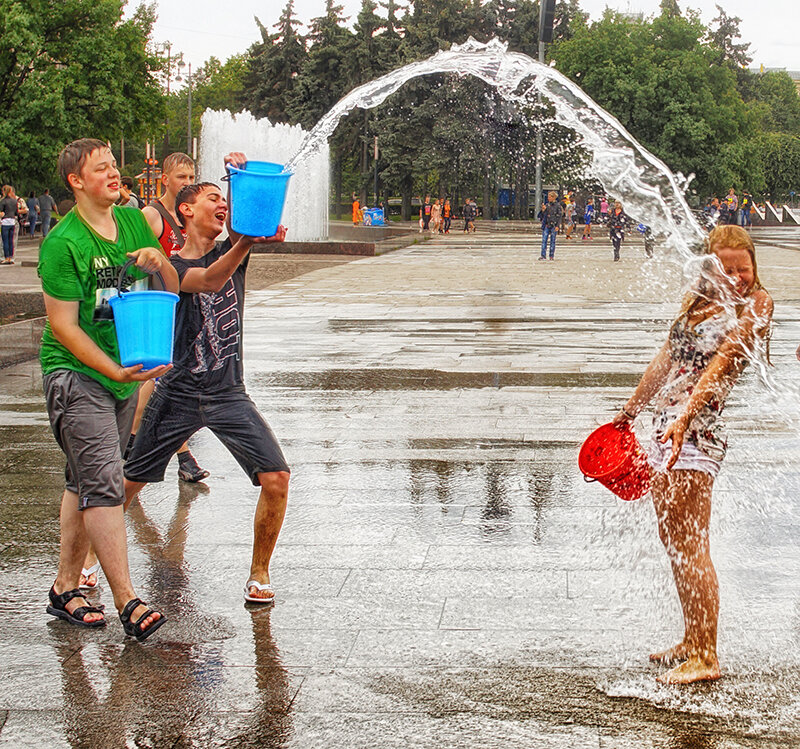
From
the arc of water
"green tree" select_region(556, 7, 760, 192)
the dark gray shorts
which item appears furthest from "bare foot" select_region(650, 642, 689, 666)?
"green tree" select_region(556, 7, 760, 192)

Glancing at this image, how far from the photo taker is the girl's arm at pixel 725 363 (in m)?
4.05

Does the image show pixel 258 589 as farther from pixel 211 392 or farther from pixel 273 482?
pixel 211 392

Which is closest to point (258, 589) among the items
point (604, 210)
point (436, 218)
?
point (604, 210)

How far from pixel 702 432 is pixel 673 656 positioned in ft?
2.73

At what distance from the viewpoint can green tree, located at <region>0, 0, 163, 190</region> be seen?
40.5m

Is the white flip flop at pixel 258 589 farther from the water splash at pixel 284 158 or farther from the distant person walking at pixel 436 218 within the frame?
the distant person walking at pixel 436 218

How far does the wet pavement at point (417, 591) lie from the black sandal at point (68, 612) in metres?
0.08

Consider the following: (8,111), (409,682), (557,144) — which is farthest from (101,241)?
(557,144)

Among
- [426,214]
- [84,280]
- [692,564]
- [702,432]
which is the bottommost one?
[692,564]

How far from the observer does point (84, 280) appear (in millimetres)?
4492

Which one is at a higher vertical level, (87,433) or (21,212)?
(21,212)

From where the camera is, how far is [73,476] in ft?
15.1

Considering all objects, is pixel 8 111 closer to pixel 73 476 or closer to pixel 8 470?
pixel 8 470

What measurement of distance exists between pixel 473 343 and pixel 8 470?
22.7 feet
